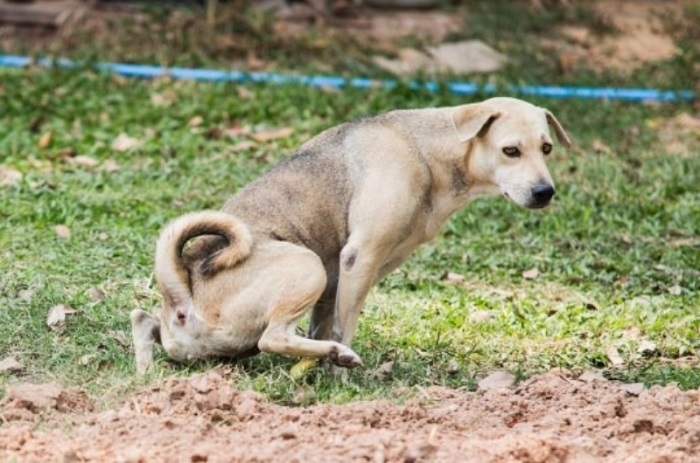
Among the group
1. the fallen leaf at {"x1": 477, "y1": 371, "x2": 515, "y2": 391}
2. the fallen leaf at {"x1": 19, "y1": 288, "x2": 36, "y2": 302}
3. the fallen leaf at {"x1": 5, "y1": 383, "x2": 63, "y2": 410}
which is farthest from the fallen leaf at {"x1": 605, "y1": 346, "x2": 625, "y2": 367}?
the fallen leaf at {"x1": 19, "y1": 288, "x2": 36, "y2": 302}

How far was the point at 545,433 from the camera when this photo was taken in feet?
18.7

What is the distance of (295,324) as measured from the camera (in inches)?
257

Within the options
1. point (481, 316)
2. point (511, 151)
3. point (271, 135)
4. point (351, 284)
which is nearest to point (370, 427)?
point (351, 284)

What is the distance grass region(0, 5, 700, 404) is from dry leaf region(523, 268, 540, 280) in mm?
49

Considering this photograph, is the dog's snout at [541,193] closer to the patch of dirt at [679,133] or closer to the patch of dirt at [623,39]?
the patch of dirt at [679,133]

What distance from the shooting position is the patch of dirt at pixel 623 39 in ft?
47.6

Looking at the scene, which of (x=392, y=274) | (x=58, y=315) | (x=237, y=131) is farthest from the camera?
(x=237, y=131)

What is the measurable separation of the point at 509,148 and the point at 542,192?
0.29m

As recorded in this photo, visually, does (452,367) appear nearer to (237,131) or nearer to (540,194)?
(540,194)

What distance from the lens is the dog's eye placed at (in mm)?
6980

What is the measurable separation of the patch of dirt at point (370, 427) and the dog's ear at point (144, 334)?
0.54 m

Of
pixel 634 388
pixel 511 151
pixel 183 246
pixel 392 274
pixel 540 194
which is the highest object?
pixel 511 151

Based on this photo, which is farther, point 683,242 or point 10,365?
point 683,242

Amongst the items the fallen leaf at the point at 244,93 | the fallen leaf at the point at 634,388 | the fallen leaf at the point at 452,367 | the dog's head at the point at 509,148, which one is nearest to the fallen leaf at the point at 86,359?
the fallen leaf at the point at 452,367
